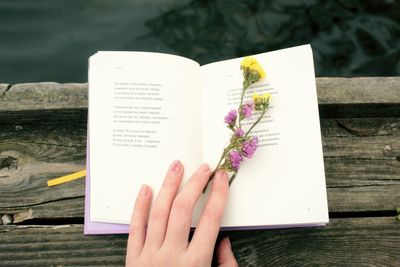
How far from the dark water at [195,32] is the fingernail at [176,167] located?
1.48 m

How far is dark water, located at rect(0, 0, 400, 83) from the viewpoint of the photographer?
294cm

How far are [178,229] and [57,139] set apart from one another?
745mm

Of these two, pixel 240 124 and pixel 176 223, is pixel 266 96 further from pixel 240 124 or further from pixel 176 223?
pixel 176 223

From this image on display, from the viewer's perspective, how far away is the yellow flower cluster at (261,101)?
5.28 ft

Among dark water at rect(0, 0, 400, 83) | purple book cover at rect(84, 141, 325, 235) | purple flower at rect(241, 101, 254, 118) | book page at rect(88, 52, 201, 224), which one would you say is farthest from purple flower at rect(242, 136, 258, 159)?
dark water at rect(0, 0, 400, 83)

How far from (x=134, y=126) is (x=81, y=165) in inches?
13.6

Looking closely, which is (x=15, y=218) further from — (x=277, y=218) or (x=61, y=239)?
(x=277, y=218)

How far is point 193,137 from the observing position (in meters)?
1.68

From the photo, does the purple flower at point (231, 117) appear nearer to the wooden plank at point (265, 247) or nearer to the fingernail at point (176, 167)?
the fingernail at point (176, 167)

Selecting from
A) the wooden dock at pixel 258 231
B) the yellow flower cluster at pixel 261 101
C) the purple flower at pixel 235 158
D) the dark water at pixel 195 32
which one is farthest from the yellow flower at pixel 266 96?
the dark water at pixel 195 32

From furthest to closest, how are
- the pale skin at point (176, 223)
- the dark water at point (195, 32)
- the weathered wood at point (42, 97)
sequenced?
the dark water at point (195, 32)
the weathered wood at point (42, 97)
the pale skin at point (176, 223)

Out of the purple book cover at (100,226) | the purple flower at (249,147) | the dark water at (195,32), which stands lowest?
the purple book cover at (100,226)

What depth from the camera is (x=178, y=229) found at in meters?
1.50

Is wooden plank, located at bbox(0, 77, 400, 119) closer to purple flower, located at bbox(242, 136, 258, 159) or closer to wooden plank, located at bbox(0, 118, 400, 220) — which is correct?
wooden plank, located at bbox(0, 118, 400, 220)
